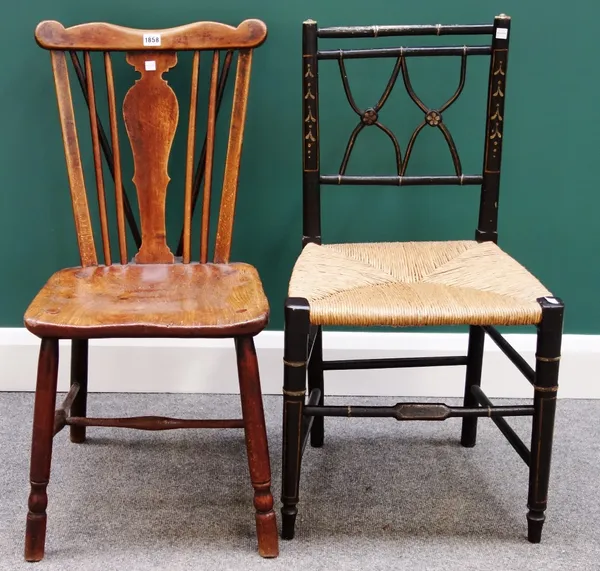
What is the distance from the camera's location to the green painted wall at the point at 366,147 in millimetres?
1704

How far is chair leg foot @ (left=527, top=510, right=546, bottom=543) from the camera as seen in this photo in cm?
141

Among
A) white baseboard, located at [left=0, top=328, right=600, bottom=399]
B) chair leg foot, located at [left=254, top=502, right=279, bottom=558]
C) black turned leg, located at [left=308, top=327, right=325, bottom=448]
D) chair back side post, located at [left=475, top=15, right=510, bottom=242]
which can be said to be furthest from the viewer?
white baseboard, located at [left=0, top=328, right=600, bottom=399]

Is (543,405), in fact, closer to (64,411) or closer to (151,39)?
(64,411)

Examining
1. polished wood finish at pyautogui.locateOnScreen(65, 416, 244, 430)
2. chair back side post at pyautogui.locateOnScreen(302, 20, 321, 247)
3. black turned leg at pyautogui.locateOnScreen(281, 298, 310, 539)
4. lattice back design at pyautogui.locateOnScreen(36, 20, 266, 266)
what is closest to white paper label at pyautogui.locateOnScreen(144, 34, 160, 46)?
lattice back design at pyautogui.locateOnScreen(36, 20, 266, 266)

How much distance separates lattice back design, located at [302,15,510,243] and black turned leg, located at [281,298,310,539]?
0.35 metres

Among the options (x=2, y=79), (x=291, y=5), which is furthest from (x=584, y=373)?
(x=2, y=79)

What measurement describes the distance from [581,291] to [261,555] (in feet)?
3.34

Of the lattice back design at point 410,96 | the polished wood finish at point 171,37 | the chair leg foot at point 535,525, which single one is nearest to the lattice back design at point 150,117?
the polished wood finish at point 171,37

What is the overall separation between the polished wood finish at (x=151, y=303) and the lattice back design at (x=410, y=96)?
25cm

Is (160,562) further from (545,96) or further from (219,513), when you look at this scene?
(545,96)

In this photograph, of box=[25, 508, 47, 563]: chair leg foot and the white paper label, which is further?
the white paper label

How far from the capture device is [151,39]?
4.98ft

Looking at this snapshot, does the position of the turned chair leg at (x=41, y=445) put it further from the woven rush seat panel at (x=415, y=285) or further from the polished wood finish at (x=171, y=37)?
the polished wood finish at (x=171, y=37)

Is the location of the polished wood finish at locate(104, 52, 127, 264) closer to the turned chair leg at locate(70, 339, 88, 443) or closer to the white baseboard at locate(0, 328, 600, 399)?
the turned chair leg at locate(70, 339, 88, 443)
